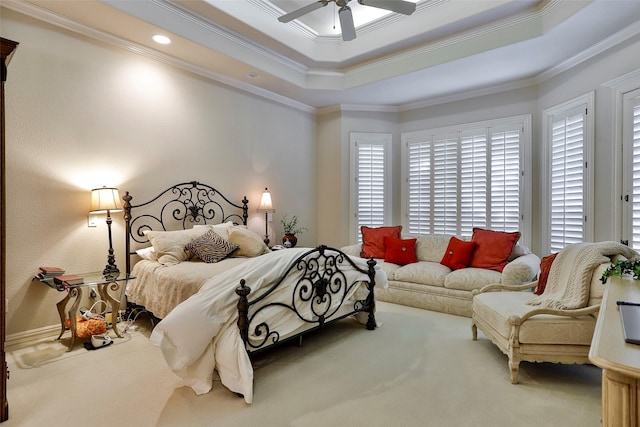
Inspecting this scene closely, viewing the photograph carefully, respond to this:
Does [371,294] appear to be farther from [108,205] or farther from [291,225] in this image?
[108,205]

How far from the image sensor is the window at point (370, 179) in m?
6.14

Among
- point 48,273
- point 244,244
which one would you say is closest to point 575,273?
point 244,244

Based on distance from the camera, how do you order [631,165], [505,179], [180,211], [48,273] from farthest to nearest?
1. [505,179]
2. [180,211]
3. [631,165]
4. [48,273]

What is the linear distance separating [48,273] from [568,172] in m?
5.76

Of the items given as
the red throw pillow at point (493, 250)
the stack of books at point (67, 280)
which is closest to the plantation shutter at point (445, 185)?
the red throw pillow at point (493, 250)

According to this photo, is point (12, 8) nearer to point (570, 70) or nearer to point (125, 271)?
point (125, 271)

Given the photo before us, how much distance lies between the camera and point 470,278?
161 inches

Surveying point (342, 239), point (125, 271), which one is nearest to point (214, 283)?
point (125, 271)

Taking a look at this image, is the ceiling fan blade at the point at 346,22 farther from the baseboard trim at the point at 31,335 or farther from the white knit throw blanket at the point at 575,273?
the baseboard trim at the point at 31,335

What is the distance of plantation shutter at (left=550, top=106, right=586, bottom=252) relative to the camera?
13.7 ft

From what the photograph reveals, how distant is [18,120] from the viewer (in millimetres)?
3137

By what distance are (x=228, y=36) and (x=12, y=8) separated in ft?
6.43

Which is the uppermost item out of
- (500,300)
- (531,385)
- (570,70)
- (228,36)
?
(228,36)

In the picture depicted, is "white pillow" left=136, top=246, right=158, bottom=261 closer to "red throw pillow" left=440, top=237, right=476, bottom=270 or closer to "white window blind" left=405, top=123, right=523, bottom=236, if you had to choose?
"red throw pillow" left=440, top=237, right=476, bottom=270
